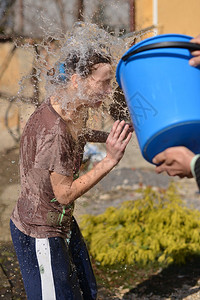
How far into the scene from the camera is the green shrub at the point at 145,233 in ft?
13.3

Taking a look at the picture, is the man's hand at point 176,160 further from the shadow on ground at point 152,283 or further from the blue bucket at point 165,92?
the shadow on ground at point 152,283

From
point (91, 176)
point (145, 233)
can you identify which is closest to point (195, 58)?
point (91, 176)

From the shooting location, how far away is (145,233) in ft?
13.9

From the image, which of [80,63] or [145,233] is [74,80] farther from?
[145,233]

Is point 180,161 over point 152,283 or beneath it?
over

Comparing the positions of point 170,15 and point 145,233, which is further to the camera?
point 170,15

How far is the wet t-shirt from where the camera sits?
214 centimetres

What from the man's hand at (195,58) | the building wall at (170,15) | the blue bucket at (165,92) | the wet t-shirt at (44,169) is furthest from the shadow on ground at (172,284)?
the building wall at (170,15)

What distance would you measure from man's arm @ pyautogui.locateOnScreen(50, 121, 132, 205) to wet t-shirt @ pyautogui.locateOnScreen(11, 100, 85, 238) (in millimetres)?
51

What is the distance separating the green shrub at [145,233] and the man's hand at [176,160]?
2162 mm

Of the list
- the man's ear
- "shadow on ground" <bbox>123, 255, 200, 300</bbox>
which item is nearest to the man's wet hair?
the man's ear

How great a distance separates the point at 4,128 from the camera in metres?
6.91

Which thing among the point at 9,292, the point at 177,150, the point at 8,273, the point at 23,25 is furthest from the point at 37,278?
the point at 23,25

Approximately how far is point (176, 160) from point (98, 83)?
61 cm
